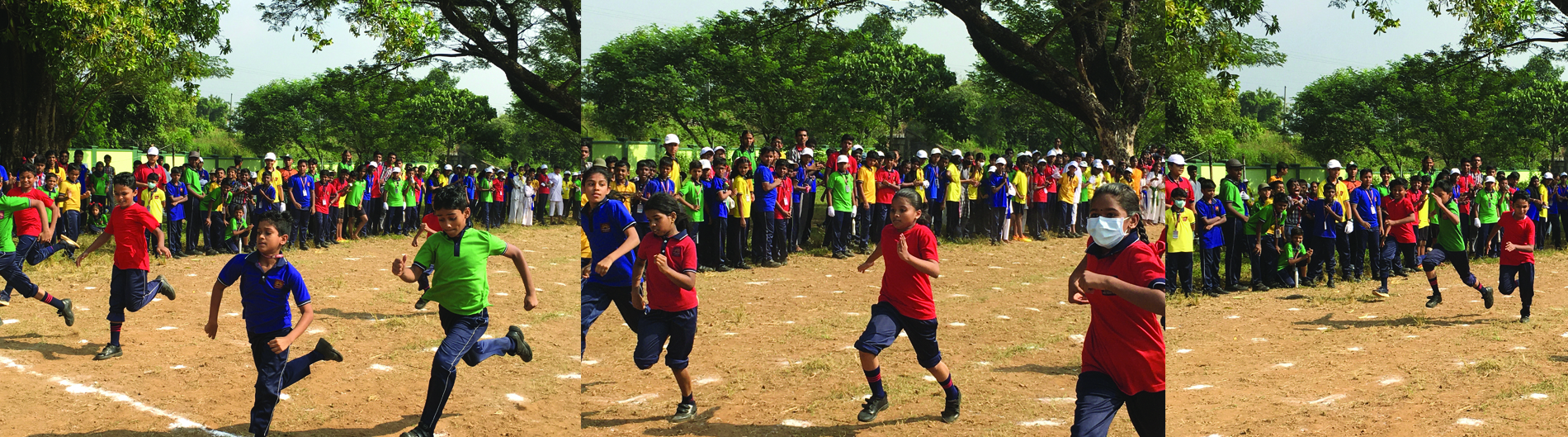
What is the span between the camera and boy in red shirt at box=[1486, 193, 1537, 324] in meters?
3.34

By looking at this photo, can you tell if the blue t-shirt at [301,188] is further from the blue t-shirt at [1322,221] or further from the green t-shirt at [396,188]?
the blue t-shirt at [1322,221]

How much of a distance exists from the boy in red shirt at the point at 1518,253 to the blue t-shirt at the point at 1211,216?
1028 mm

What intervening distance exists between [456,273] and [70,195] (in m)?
10.2

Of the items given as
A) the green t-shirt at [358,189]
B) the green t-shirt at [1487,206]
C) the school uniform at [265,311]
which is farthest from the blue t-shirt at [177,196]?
the green t-shirt at [1487,206]

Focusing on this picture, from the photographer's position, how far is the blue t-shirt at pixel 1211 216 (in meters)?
2.63

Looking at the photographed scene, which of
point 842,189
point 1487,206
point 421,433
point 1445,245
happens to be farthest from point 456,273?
point 1487,206

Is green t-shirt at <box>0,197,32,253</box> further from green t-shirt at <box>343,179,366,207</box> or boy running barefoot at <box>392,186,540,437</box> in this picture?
boy running barefoot at <box>392,186,540,437</box>

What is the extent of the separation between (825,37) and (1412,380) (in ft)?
10.5

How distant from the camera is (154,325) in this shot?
7.88 meters

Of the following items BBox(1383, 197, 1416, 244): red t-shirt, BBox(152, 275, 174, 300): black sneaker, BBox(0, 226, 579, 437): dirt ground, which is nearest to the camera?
BBox(1383, 197, 1416, 244): red t-shirt

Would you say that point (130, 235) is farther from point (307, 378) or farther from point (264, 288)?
point (264, 288)

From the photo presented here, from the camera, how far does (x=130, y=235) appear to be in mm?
7199

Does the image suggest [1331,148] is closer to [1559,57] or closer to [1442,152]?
[1442,152]

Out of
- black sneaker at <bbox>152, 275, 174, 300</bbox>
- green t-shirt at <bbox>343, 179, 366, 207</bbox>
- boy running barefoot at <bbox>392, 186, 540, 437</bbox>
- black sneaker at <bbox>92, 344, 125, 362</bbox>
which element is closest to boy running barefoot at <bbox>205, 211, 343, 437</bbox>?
green t-shirt at <bbox>343, 179, 366, 207</bbox>
